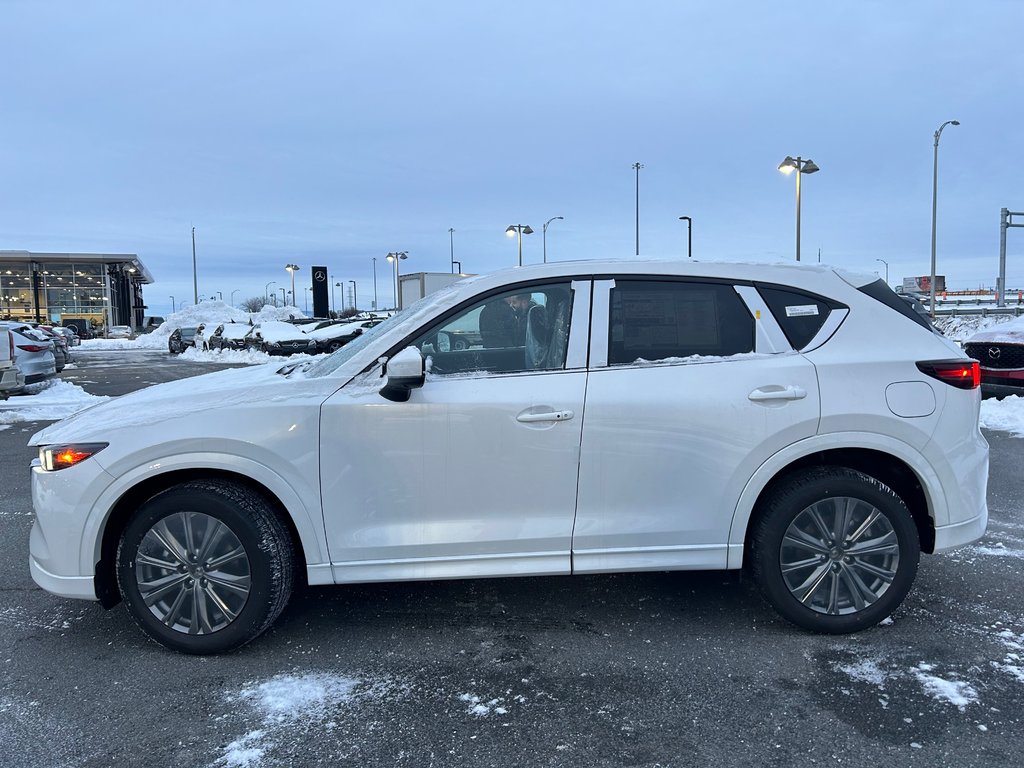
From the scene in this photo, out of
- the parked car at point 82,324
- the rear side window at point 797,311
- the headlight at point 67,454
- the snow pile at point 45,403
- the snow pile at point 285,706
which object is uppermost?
the parked car at point 82,324

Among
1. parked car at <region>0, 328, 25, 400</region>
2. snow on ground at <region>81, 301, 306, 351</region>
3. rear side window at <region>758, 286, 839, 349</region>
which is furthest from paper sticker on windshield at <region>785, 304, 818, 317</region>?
snow on ground at <region>81, 301, 306, 351</region>

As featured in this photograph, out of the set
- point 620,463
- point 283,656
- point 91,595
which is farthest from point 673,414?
point 91,595

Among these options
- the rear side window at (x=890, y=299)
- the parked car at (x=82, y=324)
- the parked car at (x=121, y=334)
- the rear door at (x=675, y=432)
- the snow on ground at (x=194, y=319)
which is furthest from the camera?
the parked car at (x=82, y=324)

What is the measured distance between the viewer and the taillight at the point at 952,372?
3348mm

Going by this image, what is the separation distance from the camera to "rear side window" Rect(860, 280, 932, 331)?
3506 mm

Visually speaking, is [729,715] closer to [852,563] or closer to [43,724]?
[852,563]

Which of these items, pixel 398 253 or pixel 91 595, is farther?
pixel 398 253

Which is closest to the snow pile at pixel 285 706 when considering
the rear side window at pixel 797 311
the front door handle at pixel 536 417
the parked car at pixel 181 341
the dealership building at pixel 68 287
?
the front door handle at pixel 536 417

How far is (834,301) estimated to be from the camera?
3.47m

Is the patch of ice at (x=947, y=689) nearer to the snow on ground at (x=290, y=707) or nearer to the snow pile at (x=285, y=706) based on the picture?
the snow on ground at (x=290, y=707)

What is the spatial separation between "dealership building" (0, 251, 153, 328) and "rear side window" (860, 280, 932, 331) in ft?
270

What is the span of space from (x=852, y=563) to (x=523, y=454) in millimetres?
1632

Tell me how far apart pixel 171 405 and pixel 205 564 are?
2.41ft

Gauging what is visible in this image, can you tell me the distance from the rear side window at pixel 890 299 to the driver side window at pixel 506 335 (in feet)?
4.90
